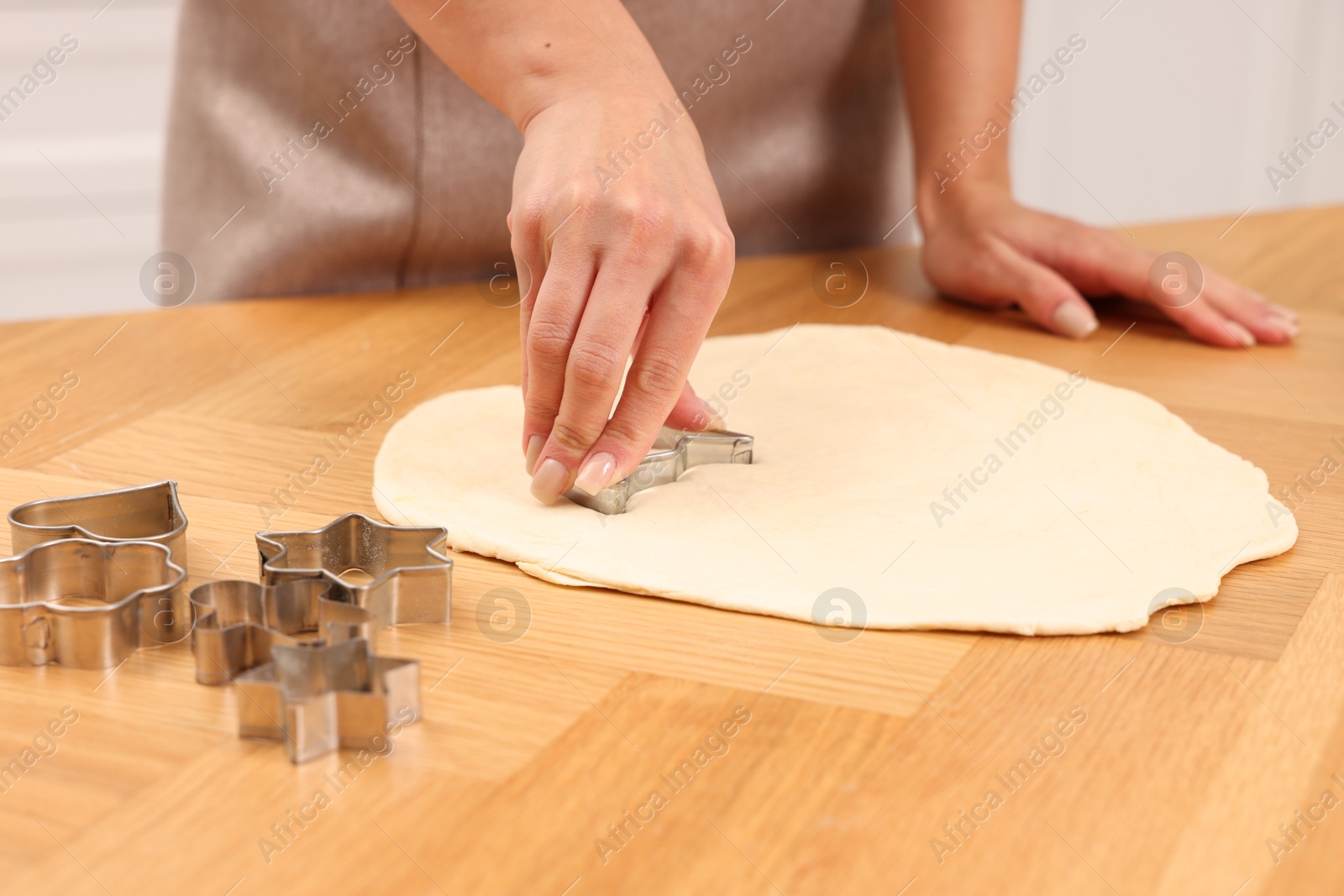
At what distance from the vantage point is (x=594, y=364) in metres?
0.88

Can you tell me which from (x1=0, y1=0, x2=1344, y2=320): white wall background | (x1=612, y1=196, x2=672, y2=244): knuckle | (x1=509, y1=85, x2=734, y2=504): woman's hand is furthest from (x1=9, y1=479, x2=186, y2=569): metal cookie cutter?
(x1=0, y1=0, x2=1344, y2=320): white wall background

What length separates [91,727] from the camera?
0.68m

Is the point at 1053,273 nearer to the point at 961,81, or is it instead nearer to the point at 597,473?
the point at 961,81

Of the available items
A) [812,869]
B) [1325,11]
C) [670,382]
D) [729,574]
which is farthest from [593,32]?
[1325,11]

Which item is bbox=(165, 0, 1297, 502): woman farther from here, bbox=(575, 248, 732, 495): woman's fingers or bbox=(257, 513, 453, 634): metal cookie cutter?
bbox=(257, 513, 453, 634): metal cookie cutter

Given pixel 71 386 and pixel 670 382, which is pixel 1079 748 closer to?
pixel 670 382

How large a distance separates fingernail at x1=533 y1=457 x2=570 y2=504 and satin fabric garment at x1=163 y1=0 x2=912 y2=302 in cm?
66

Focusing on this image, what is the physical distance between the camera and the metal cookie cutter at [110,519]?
0.83 metres

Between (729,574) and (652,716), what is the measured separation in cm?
17

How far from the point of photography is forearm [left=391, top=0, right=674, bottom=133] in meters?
0.99

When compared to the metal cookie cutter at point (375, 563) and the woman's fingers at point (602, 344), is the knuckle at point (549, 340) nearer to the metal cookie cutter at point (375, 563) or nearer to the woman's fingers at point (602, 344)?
the woman's fingers at point (602, 344)

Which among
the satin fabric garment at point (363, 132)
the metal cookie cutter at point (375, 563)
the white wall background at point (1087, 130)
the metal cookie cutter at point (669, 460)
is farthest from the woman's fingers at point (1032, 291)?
the white wall background at point (1087, 130)

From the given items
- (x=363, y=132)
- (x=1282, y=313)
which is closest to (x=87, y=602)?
(x=363, y=132)

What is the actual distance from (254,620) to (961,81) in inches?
46.8
